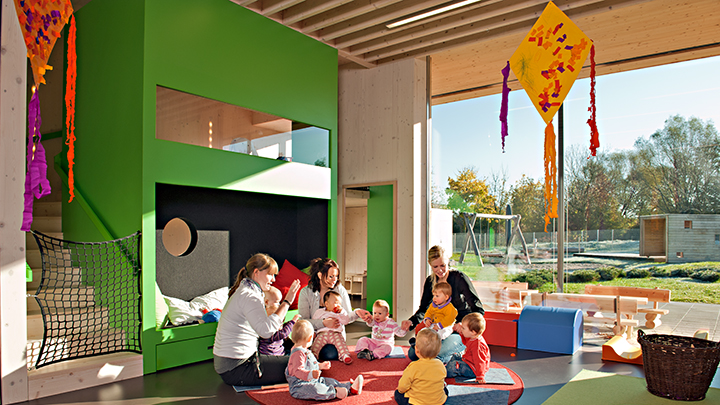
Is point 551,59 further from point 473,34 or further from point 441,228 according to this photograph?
point 441,228

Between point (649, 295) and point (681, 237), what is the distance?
80 cm

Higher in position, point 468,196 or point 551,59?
point 551,59

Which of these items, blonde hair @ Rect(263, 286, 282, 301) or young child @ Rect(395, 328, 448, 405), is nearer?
young child @ Rect(395, 328, 448, 405)

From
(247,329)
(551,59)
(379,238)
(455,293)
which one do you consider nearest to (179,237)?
(247,329)

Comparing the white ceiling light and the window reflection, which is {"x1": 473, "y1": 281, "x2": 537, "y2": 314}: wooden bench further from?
the white ceiling light

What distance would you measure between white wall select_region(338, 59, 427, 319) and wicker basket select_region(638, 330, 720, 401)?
11.3ft

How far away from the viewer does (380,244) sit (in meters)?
7.49

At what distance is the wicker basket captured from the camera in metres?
3.83

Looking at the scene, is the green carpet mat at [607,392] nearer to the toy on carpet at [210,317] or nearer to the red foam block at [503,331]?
the red foam block at [503,331]

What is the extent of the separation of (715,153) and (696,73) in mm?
998

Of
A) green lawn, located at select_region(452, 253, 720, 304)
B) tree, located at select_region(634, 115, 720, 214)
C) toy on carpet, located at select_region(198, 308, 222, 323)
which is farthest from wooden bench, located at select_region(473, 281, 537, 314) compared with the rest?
toy on carpet, located at select_region(198, 308, 222, 323)

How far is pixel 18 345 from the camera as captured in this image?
12.7 feet

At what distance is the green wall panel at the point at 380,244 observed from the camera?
740cm

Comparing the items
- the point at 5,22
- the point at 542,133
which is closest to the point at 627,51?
the point at 542,133
